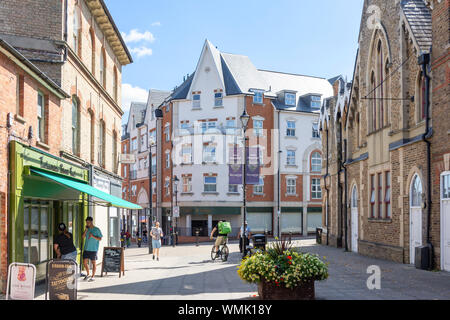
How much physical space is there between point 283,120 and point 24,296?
4662 cm

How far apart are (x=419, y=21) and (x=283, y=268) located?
13765mm

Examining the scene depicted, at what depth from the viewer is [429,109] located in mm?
18172

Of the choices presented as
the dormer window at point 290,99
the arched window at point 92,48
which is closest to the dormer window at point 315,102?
the dormer window at point 290,99

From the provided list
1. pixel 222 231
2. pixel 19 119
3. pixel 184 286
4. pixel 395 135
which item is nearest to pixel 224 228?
pixel 222 231

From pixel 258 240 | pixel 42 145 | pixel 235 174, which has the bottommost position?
pixel 258 240

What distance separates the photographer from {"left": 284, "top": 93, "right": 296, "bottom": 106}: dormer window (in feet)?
180

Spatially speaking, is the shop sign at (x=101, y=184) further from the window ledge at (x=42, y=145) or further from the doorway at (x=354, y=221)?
the doorway at (x=354, y=221)

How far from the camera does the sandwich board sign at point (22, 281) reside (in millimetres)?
8734

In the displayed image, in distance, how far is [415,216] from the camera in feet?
63.6

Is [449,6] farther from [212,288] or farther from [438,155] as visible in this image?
[212,288]

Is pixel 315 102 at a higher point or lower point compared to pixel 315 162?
higher

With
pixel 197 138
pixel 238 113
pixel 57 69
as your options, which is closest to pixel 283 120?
pixel 238 113

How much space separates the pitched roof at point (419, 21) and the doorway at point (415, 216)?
15.6ft

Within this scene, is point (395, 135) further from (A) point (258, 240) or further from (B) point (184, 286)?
(B) point (184, 286)
